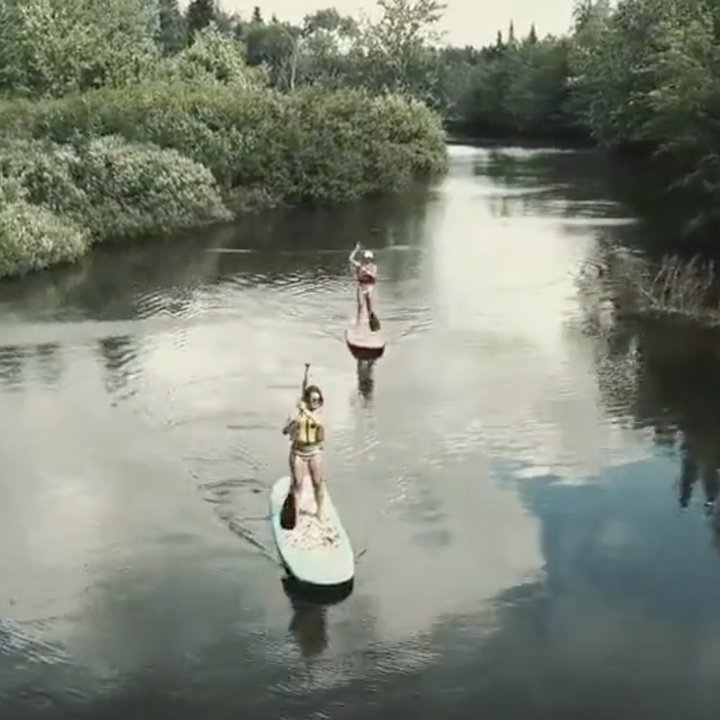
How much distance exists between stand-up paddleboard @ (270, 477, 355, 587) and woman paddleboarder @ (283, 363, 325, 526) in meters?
0.23

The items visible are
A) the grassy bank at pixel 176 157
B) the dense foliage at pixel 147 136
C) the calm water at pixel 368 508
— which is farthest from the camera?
the dense foliage at pixel 147 136

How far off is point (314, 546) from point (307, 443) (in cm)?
126

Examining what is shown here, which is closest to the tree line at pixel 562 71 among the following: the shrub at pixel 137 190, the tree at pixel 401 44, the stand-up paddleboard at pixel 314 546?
the tree at pixel 401 44

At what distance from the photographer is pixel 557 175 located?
68.8m

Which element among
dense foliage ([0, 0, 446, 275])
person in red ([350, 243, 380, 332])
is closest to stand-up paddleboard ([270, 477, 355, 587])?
person in red ([350, 243, 380, 332])

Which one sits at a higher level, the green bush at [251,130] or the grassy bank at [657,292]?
the green bush at [251,130]

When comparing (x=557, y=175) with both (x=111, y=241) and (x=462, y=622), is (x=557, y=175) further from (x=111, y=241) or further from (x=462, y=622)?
(x=462, y=622)

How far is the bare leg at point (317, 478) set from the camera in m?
15.4

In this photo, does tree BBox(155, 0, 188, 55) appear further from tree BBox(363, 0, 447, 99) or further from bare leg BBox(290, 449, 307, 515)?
bare leg BBox(290, 449, 307, 515)

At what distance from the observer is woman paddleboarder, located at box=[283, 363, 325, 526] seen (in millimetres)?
15148

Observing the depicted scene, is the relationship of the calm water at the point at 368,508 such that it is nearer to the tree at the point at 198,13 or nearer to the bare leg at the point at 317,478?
the bare leg at the point at 317,478

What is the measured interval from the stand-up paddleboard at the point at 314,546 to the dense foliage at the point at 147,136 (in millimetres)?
21404

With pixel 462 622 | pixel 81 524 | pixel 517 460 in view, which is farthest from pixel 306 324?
pixel 462 622

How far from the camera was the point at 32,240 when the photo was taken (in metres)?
36.2
